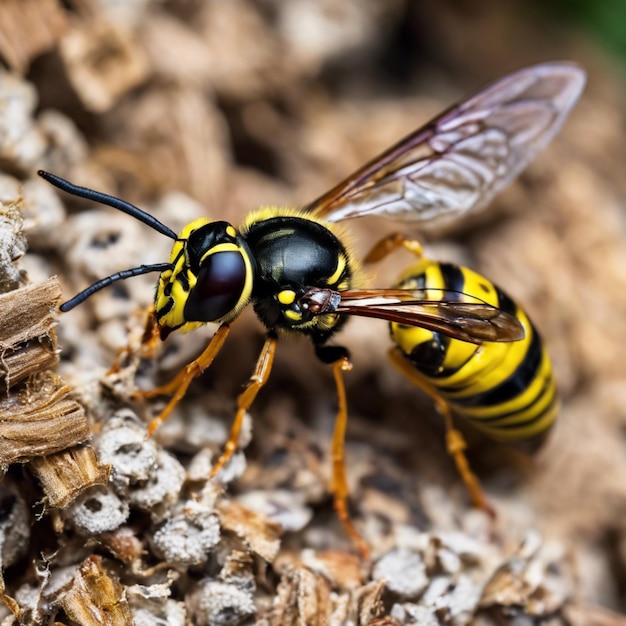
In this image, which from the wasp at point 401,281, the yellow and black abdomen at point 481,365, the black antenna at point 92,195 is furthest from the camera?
the yellow and black abdomen at point 481,365

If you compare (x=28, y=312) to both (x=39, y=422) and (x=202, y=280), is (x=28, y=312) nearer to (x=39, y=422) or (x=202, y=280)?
(x=39, y=422)

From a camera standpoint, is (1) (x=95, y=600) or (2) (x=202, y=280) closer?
(1) (x=95, y=600)

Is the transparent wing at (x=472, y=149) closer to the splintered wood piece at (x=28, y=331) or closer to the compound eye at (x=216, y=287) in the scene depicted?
the compound eye at (x=216, y=287)

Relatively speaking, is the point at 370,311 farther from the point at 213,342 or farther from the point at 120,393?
the point at 120,393

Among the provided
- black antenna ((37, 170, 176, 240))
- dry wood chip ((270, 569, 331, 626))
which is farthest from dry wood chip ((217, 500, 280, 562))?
black antenna ((37, 170, 176, 240))

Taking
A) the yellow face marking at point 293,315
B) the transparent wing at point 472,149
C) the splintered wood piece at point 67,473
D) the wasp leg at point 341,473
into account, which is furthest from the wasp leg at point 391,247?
the splintered wood piece at point 67,473

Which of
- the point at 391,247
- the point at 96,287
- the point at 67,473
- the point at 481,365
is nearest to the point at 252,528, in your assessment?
the point at 67,473
